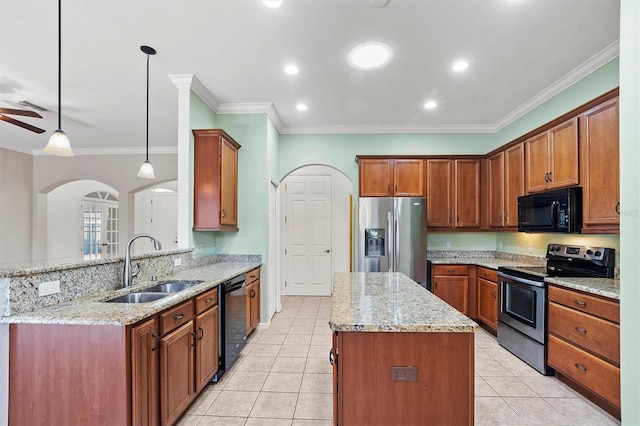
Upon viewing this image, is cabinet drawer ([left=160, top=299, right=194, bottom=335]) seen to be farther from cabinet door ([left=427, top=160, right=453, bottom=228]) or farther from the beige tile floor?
cabinet door ([left=427, top=160, right=453, bottom=228])

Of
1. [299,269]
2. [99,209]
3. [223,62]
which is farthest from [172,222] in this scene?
[223,62]

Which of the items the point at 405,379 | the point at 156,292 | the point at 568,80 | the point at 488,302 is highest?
the point at 568,80

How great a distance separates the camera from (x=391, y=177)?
14.3ft

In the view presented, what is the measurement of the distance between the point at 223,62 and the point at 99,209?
6.52 m

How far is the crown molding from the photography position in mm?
2688

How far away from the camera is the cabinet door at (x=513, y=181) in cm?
365

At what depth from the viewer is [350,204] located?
230 inches

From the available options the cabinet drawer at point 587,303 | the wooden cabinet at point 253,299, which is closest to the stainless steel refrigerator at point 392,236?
the wooden cabinet at point 253,299

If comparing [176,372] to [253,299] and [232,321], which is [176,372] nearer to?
[232,321]

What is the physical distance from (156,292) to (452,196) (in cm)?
387

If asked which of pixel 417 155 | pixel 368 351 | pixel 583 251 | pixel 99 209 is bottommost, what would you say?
pixel 368 351

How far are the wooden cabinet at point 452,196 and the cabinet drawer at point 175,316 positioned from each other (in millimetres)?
3404

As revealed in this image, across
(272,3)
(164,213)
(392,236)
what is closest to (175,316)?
(272,3)

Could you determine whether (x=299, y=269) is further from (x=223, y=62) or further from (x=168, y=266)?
(x=223, y=62)
